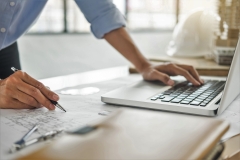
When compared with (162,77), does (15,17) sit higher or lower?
higher

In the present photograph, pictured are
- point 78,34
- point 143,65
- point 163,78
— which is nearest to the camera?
point 163,78

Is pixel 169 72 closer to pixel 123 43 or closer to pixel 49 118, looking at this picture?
pixel 123 43

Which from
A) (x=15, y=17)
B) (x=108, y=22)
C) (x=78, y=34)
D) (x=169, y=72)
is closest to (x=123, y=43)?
(x=108, y=22)

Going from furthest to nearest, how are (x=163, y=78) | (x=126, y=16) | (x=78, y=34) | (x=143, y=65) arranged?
(x=126, y=16)
(x=78, y=34)
(x=143, y=65)
(x=163, y=78)

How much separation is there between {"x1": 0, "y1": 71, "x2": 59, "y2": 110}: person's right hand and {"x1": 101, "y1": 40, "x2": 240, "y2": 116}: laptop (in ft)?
0.43

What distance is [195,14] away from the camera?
4.90ft

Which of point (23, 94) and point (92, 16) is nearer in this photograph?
point (23, 94)

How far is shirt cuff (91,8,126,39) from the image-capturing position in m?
1.07

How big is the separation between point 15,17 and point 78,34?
3.46 metres

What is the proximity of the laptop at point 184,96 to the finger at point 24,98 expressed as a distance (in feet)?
0.50

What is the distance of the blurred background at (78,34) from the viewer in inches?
122

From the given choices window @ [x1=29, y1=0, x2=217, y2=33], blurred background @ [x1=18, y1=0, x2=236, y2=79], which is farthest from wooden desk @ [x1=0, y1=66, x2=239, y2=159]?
window @ [x1=29, y1=0, x2=217, y2=33]

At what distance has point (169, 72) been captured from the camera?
965 mm

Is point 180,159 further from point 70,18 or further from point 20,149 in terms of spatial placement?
point 70,18
